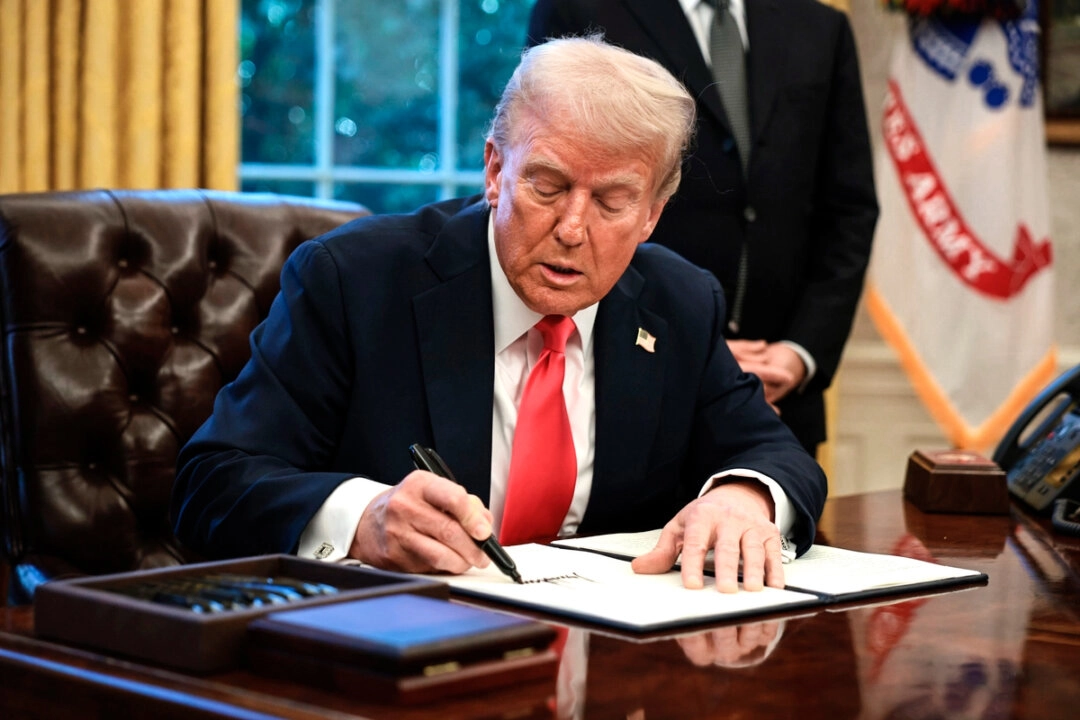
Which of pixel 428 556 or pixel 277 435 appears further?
pixel 277 435

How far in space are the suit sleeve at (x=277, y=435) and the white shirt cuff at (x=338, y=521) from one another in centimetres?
2

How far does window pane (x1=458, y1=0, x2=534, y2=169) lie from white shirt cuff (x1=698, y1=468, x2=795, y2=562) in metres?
2.84

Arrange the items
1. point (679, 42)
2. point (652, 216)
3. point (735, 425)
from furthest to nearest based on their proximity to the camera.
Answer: point (679, 42), point (735, 425), point (652, 216)

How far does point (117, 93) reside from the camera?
348 centimetres

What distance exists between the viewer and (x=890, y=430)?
5027mm

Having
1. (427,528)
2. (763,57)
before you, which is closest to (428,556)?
(427,528)

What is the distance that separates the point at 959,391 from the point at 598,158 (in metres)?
3.14

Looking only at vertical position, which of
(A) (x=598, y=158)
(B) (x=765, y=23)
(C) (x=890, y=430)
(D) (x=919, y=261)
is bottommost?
(C) (x=890, y=430)

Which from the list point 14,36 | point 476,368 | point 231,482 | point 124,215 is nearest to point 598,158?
point 476,368

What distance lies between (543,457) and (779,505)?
14.5 inches

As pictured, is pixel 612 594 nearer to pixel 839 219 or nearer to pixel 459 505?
Result: pixel 459 505

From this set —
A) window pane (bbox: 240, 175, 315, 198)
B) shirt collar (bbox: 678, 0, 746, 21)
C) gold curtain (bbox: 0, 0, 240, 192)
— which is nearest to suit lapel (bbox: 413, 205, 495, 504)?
shirt collar (bbox: 678, 0, 746, 21)

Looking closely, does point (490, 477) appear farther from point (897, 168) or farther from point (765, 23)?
point (897, 168)

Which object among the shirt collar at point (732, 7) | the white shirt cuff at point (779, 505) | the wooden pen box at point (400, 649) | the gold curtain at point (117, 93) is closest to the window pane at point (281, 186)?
the gold curtain at point (117, 93)
